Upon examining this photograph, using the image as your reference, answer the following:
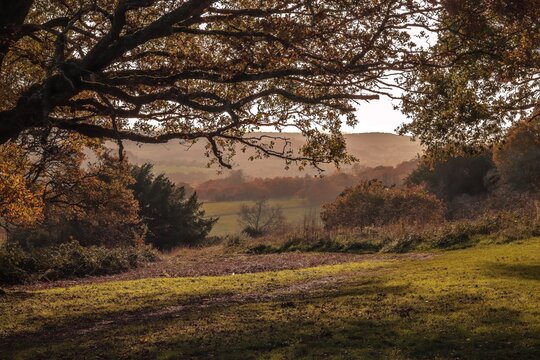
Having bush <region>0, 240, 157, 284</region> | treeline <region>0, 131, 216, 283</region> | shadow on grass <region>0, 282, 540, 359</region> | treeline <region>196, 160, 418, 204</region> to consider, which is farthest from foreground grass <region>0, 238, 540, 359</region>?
treeline <region>196, 160, 418, 204</region>

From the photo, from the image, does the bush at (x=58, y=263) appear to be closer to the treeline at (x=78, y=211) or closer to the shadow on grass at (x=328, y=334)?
the treeline at (x=78, y=211)

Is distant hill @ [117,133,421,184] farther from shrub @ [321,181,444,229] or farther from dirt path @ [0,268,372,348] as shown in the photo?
dirt path @ [0,268,372,348]

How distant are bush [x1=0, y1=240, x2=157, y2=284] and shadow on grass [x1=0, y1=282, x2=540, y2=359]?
12.5 meters

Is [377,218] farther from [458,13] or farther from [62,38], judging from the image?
[62,38]

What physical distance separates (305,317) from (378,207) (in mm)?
33305

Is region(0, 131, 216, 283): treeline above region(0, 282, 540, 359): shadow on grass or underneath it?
above

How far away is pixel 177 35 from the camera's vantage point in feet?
54.5

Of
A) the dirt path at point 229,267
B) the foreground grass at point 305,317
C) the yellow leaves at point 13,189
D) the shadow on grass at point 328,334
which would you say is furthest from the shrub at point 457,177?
the shadow on grass at point 328,334

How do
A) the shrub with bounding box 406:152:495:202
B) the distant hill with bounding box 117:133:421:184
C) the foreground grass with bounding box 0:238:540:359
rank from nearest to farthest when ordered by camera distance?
the foreground grass with bounding box 0:238:540:359 < the shrub with bounding box 406:152:495:202 < the distant hill with bounding box 117:133:421:184

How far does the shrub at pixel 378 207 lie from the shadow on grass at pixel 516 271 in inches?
937

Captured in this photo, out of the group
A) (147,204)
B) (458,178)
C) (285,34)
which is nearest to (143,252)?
(147,204)

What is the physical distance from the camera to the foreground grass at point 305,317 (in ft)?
30.2

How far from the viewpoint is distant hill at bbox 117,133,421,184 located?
138875 millimetres

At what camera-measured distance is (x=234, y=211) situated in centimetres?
9638
